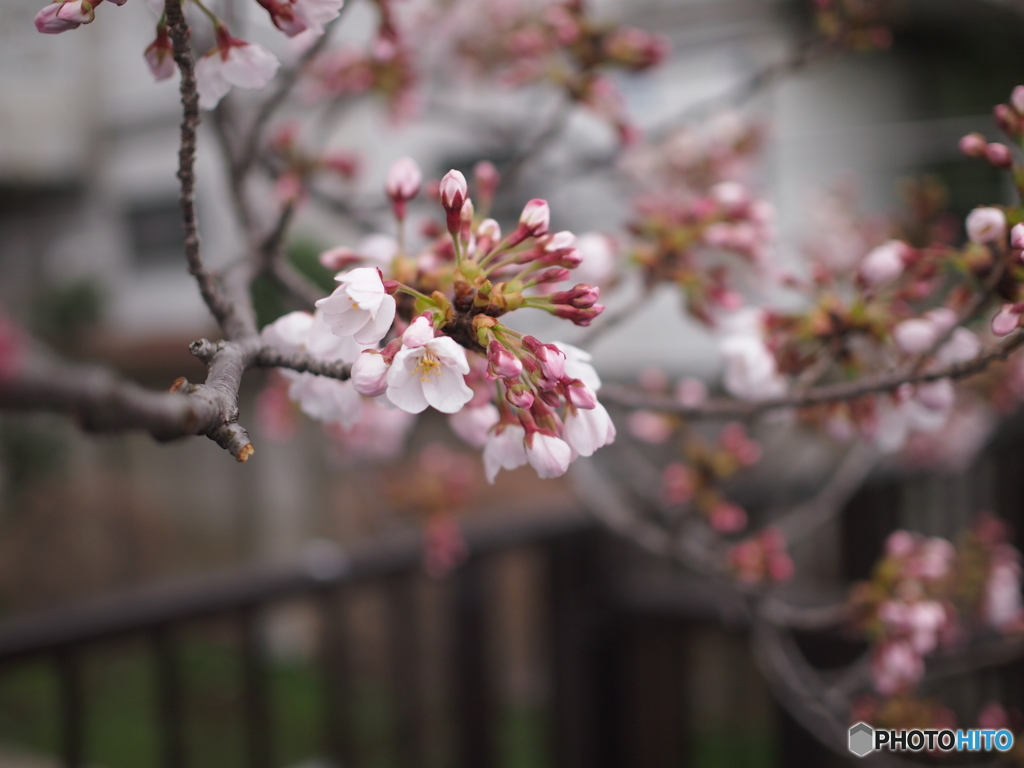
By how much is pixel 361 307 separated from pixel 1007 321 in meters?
0.58

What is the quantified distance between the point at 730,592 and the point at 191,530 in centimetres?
417

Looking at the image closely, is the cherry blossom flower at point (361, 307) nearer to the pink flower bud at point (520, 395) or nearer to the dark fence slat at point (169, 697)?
the pink flower bud at point (520, 395)

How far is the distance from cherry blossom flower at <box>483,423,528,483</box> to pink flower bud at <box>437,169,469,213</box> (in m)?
0.20

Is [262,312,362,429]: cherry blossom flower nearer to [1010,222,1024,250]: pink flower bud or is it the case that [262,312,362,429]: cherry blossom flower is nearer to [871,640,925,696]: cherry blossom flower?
[1010,222,1024,250]: pink flower bud

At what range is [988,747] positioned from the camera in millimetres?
1292

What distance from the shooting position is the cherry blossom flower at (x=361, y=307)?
0.54 meters

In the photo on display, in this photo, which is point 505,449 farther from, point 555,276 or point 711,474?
point 711,474

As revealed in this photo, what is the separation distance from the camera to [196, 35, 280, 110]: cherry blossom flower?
65 cm

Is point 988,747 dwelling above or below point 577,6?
below

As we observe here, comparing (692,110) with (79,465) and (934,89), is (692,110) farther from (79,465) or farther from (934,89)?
(934,89)

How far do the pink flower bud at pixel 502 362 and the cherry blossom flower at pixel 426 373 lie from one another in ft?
0.07

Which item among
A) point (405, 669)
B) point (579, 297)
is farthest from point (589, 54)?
point (405, 669)

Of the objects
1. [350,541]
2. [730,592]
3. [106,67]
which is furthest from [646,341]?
[106,67]

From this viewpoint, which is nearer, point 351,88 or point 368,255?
point 368,255
